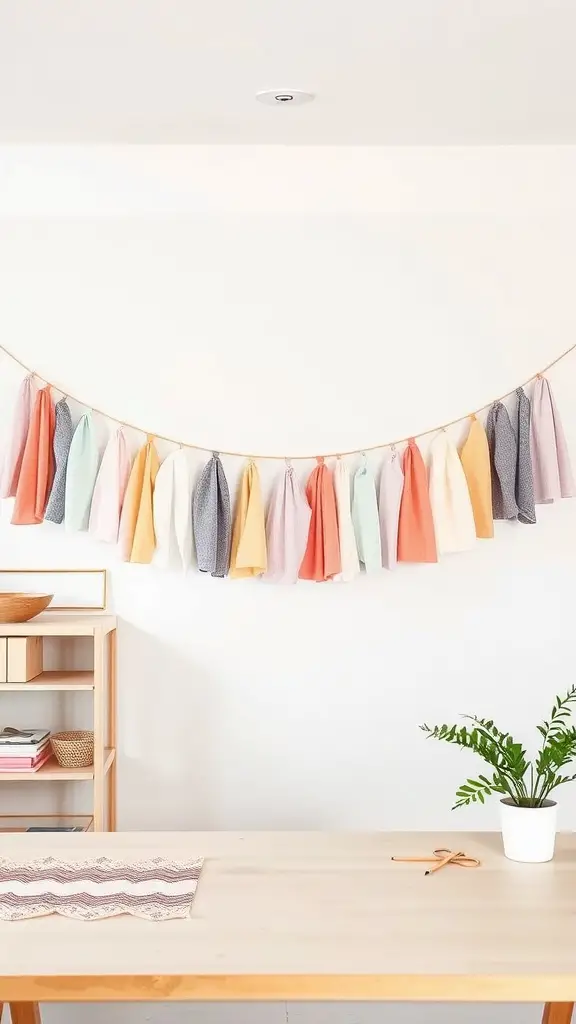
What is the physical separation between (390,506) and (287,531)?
364mm

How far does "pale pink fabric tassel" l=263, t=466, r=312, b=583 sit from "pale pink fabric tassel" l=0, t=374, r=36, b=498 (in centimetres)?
87

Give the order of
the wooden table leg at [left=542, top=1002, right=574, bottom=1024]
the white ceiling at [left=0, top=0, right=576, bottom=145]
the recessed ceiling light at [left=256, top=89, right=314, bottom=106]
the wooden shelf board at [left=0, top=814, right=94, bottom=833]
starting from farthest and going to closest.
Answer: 1. the wooden shelf board at [left=0, top=814, right=94, bottom=833]
2. the recessed ceiling light at [left=256, top=89, right=314, bottom=106]
3. the white ceiling at [left=0, top=0, right=576, bottom=145]
4. the wooden table leg at [left=542, top=1002, right=574, bottom=1024]

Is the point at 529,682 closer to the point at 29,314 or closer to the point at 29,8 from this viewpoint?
the point at 29,314

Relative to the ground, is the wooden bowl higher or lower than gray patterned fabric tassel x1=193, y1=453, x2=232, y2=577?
lower

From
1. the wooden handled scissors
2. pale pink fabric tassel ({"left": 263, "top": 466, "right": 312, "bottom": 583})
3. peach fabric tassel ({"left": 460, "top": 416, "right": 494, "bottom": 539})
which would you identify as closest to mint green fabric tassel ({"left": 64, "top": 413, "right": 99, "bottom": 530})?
pale pink fabric tassel ({"left": 263, "top": 466, "right": 312, "bottom": 583})

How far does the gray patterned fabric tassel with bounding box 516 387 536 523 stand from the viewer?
11.4ft

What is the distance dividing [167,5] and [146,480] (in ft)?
4.88

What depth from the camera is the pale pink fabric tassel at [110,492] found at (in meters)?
3.44

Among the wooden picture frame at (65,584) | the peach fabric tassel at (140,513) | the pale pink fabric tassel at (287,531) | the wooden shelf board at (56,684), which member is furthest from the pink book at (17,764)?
the pale pink fabric tassel at (287,531)

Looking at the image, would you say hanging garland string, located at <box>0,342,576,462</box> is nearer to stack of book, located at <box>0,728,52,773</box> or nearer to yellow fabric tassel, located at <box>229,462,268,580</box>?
yellow fabric tassel, located at <box>229,462,268,580</box>

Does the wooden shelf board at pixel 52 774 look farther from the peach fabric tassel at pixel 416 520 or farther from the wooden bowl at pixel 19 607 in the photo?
the peach fabric tassel at pixel 416 520

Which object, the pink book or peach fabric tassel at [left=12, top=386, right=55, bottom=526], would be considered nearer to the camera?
the pink book

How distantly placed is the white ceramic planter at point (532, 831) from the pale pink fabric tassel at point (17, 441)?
210 cm

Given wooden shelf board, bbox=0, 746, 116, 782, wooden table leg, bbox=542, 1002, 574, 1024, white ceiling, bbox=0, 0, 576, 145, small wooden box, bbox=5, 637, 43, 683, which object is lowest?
wooden table leg, bbox=542, 1002, 574, 1024
